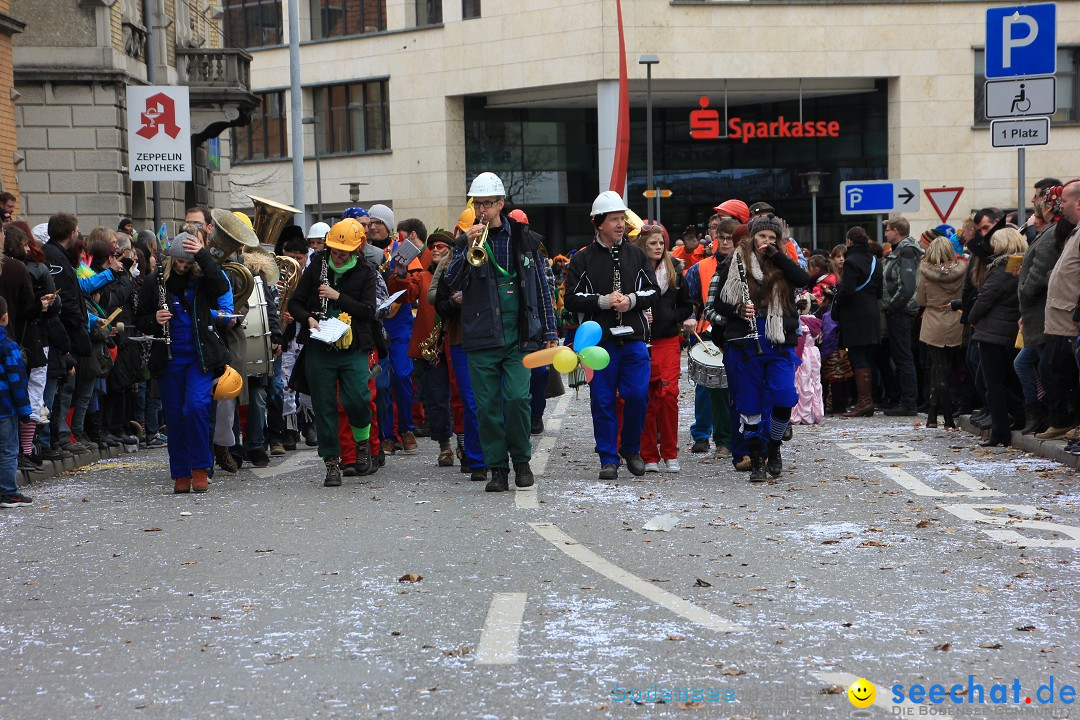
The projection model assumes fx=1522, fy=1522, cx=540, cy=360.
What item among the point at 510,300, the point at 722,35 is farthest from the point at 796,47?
the point at 510,300

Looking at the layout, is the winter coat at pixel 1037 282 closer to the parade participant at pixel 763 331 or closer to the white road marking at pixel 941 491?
the white road marking at pixel 941 491

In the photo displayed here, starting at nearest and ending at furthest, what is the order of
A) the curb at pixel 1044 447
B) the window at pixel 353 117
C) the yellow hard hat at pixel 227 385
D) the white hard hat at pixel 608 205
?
the yellow hard hat at pixel 227 385 → the white hard hat at pixel 608 205 → the curb at pixel 1044 447 → the window at pixel 353 117

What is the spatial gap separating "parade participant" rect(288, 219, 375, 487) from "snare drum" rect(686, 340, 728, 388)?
280cm

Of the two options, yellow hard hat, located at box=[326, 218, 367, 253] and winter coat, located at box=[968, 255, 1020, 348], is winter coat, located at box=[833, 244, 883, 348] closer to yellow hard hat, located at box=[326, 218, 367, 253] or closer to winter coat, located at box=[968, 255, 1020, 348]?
winter coat, located at box=[968, 255, 1020, 348]

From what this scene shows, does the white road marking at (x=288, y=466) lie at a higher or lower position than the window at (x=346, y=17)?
Answer: lower

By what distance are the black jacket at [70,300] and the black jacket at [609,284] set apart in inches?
164

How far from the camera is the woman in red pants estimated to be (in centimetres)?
1173

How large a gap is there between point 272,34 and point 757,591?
5332cm

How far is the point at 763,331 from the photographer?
36.5ft

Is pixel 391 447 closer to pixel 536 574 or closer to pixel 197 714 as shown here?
pixel 536 574

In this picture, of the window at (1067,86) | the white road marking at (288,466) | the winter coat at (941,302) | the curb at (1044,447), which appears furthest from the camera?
the window at (1067,86)

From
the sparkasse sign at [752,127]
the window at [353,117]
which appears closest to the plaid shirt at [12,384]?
the sparkasse sign at [752,127]

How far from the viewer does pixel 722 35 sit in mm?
49344

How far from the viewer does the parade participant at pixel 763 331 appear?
A: 11.1 m
